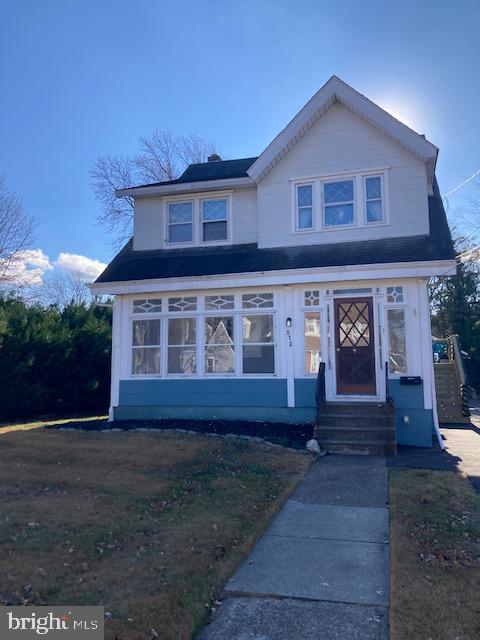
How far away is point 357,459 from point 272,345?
11.6 feet

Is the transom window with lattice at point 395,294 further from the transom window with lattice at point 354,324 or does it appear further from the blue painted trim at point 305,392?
the blue painted trim at point 305,392

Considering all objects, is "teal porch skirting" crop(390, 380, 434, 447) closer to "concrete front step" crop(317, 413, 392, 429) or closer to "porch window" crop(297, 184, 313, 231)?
"concrete front step" crop(317, 413, 392, 429)

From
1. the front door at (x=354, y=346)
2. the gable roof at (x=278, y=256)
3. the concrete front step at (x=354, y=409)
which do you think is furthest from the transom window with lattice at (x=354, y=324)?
the concrete front step at (x=354, y=409)

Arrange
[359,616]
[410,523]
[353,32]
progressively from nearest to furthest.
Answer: [359,616] → [410,523] → [353,32]

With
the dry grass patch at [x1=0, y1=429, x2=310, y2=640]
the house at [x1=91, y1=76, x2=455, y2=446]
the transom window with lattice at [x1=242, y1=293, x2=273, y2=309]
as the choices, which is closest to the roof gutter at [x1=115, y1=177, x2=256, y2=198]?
the house at [x1=91, y1=76, x2=455, y2=446]

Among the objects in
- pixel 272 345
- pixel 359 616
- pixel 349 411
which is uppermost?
pixel 272 345

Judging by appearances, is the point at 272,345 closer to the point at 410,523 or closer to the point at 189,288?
the point at 189,288

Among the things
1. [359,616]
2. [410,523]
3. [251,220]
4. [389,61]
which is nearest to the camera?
[359,616]

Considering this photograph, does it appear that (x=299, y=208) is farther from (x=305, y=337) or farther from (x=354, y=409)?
(x=354, y=409)

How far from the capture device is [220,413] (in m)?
11.6

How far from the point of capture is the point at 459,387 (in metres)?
14.2

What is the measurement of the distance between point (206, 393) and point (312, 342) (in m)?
2.80

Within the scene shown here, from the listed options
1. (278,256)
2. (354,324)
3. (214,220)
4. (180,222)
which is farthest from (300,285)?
(180,222)

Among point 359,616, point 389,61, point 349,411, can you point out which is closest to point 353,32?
point 389,61
